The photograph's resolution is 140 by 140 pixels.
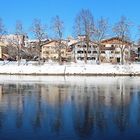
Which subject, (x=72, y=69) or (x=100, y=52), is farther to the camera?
(x=100, y=52)

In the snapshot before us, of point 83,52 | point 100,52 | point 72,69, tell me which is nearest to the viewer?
point 72,69

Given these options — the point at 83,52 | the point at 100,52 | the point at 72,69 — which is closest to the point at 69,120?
the point at 72,69

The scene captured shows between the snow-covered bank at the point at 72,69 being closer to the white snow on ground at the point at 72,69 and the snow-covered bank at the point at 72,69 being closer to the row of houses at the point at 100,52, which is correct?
the white snow on ground at the point at 72,69

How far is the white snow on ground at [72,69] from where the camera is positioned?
81.8 m

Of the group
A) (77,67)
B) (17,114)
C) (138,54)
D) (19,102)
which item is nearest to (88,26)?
(77,67)

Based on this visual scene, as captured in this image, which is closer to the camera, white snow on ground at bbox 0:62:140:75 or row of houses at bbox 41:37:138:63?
white snow on ground at bbox 0:62:140:75

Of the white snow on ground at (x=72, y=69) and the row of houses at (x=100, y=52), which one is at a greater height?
the row of houses at (x=100, y=52)

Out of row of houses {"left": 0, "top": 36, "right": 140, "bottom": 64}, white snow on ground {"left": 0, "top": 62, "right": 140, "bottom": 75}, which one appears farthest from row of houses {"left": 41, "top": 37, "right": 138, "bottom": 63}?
white snow on ground {"left": 0, "top": 62, "right": 140, "bottom": 75}

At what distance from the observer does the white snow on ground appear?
81750mm

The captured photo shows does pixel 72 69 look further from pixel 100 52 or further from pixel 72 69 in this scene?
pixel 100 52

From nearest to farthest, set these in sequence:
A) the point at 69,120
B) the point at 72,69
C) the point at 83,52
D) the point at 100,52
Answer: the point at 69,120, the point at 72,69, the point at 100,52, the point at 83,52

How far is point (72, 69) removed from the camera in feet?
270

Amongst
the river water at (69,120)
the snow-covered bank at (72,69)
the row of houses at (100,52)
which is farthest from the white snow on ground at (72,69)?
the river water at (69,120)

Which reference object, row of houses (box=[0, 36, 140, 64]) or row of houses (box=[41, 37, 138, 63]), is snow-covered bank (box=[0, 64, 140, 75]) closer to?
row of houses (box=[41, 37, 138, 63])
